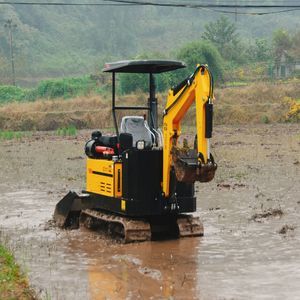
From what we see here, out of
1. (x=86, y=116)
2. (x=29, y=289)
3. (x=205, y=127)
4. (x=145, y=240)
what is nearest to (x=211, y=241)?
(x=145, y=240)

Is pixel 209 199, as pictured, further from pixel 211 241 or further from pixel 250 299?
pixel 250 299

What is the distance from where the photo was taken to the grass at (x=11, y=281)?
807 centimetres

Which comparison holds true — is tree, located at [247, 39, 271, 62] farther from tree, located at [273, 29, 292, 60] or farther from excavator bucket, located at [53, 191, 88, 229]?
excavator bucket, located at [53, 191, 88, 229]

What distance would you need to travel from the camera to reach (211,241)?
12.3 metres

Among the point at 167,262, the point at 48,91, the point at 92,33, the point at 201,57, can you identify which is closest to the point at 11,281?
the point at 167,262

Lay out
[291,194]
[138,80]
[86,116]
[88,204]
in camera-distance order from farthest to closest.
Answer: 1. [138,80]
2. [86,116]
3. [291,194]
4. [88,204]

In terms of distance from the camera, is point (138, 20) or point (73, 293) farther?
point (138, 20)

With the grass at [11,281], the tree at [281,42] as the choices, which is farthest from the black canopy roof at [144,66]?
the tree at [281,42]

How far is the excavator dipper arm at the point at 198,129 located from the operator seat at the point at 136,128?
100cm

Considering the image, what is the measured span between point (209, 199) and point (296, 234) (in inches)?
178

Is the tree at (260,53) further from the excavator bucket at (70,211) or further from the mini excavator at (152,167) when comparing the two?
the mini excavator at (152,167)

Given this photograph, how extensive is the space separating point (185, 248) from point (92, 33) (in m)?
129

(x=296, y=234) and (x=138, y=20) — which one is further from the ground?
(x=138, y=20)

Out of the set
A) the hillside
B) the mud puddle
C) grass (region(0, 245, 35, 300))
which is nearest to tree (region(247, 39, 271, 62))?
the hillside
